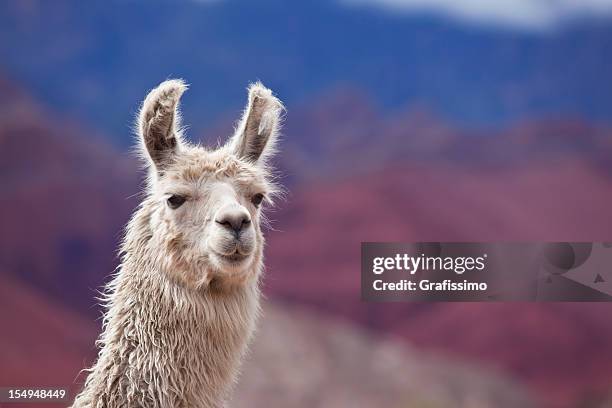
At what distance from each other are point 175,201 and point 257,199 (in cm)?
31

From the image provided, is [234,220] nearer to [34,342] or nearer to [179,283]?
[179,283]

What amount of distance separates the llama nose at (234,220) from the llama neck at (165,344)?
0.83 ft

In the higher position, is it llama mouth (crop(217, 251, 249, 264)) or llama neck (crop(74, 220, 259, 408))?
llama mouth (crop(217, 251, 249, 264))

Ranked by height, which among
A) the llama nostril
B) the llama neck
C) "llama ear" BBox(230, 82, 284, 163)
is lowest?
the llama neck

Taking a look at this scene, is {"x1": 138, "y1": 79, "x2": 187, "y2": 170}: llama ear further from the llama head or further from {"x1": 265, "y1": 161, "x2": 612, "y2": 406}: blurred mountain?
{"x1": 265, "y1": 161, "x2": 612, "y2": 406}: blurred mountain

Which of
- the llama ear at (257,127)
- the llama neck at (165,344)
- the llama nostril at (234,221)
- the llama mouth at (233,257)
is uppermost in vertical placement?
the llama ear at (257,127)

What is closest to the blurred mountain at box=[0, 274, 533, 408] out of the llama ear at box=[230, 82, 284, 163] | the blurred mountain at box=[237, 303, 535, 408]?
the blurred mountain at box=[237, 303, 535, 408]

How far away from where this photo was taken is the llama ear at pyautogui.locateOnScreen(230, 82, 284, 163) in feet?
9.77

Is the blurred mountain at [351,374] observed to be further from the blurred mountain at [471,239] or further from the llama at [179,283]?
the llama at [179,283]

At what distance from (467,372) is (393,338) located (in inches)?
18.0

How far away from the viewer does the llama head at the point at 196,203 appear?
2551 mm

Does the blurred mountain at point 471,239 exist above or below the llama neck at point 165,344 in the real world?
above

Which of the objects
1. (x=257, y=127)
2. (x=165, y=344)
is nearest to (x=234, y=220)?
(x=165, y=344)

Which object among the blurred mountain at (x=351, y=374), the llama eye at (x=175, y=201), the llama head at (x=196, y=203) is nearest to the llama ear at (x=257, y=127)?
the llama head at (x=196, y=203)
